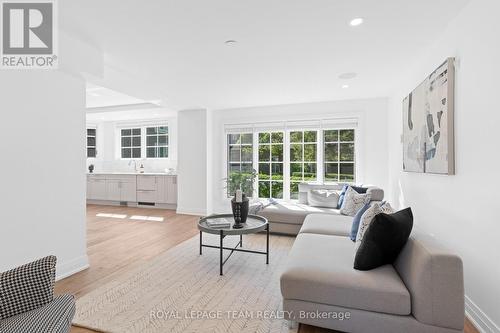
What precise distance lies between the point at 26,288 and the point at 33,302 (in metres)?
0.07

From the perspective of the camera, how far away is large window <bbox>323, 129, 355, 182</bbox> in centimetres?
531

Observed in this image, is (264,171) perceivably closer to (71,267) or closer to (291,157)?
(291,157)

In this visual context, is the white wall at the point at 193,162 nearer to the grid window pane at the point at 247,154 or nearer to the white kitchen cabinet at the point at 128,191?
the grid window pane at the point at 247,154

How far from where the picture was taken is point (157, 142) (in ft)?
24.6

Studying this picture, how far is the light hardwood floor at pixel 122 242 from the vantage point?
8.47 feet

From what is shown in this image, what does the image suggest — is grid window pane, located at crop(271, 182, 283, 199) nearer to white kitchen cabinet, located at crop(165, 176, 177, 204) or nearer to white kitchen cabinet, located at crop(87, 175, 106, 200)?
white kitchen cabinet, located at crop(165, 176, 177, 204)

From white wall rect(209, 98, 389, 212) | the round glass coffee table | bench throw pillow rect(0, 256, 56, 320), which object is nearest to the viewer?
bench throw pillow rect(0, 256, 56, 320)

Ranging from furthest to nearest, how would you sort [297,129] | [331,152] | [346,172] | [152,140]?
[152,140]
[297,129]
[331,152]
[346,172]

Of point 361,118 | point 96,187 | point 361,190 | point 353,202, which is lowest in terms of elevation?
point 96,187

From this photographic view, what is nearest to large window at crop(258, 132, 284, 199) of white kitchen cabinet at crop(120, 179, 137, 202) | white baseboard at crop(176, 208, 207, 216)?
white baseboard at crop(176, 208, 207, 216)

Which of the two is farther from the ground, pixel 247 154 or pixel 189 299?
pixel 247 154

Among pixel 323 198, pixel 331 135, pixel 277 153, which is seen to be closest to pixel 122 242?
pixel 323 198

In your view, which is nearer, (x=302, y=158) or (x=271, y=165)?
(x=302, y=158)

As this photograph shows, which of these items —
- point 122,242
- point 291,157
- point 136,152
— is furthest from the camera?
point 136,152
